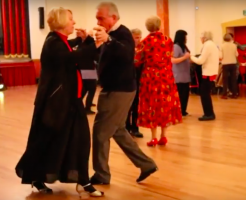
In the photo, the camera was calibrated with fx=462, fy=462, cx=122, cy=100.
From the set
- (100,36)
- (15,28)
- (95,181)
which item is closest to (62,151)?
(95,181)

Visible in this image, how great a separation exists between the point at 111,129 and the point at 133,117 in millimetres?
1881

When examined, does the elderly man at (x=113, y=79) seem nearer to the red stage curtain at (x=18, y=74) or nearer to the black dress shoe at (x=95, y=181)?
the black dress shoe at (x=95, y=181)

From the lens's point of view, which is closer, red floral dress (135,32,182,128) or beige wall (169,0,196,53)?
red floral dress (135,32,182,128)

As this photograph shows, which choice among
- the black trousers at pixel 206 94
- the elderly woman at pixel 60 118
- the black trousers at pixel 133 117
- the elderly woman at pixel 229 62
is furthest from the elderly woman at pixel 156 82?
the elderly woman at pixel 229 62

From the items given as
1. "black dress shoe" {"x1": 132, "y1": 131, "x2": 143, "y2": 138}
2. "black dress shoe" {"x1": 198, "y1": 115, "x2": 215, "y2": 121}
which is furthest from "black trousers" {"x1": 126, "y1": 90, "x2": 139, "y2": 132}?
"black dress shoe" {"x1": 198, "y1": 115, "x2": 215, "y2": 121}

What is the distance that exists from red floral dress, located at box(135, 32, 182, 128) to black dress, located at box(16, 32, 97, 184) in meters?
1.40

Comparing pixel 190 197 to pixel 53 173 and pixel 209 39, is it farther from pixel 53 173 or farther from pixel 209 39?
pixel 209 39

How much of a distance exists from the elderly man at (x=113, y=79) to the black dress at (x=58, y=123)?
133mm

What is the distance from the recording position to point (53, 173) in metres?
3.02

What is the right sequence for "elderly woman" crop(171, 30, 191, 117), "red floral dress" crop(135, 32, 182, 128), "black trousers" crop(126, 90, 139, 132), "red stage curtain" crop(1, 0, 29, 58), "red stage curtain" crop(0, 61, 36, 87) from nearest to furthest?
"red floral dress" crop(135, 32, 182, 128), "black trousers" crop(126, 90, 139, 132), "elderly woman" crop(171, 30, 191, 117), "red stage curtain" crop(0, 61, 36, 87), "red stage curtain" crop(1, 0, 29, 58)

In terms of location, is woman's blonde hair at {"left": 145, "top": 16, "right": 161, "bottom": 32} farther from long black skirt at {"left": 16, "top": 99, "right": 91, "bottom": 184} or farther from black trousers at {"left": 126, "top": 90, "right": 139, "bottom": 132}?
long black skirt at {"left": 16, "top": 99, "right": 91, "bottom": 184}

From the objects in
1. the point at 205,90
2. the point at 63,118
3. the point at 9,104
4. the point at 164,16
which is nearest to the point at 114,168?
the point at 63,118

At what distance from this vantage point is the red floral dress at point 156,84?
4320 mm

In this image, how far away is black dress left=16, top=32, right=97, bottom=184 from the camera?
9.63 ft
